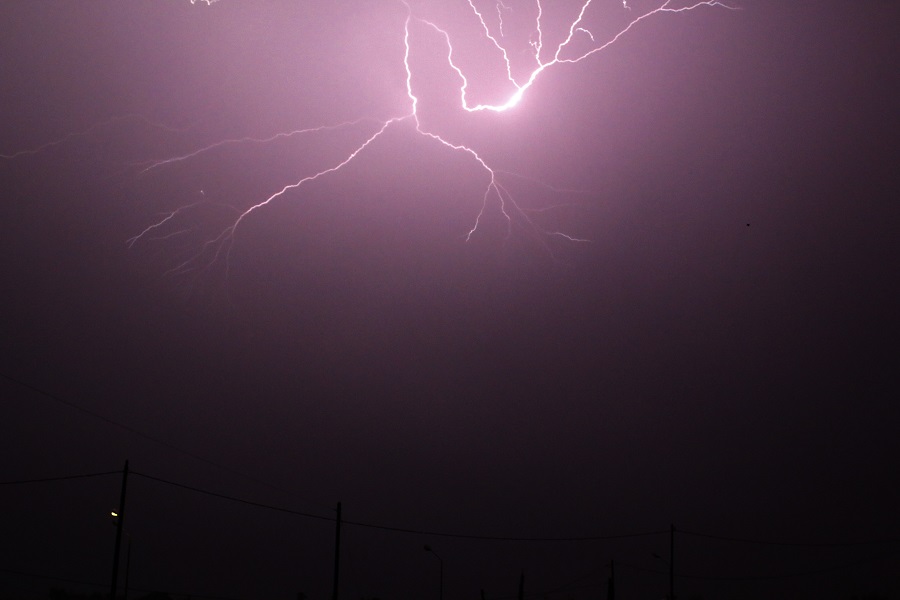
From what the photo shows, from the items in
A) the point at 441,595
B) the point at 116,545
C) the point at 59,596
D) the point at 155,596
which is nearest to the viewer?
the point at 116,545

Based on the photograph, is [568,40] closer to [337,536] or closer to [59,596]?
[337,536]

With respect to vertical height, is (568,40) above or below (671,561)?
above

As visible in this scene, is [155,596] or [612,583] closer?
[612,583]

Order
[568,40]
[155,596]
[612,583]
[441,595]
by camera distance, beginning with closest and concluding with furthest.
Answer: [612,583]
[568,40]
[441,595]
[155,596]

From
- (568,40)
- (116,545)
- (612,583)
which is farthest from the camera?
(568,40)

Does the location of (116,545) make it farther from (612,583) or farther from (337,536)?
(612,583)

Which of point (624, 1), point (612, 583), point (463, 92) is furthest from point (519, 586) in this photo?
point (624, 1)

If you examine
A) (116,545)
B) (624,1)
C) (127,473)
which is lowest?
(116,545)

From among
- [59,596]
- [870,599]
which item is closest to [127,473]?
[59,596]

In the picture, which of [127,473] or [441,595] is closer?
[127,473]

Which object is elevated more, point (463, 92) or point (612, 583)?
point (463, 92)
